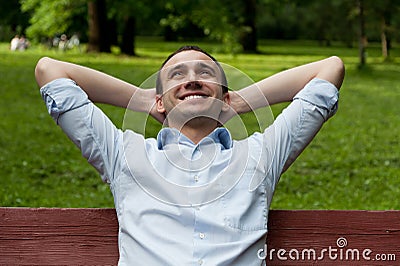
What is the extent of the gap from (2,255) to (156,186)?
672 mm

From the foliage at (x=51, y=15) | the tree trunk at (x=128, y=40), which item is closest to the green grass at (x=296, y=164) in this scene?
the foliage at (x=51, y=15)

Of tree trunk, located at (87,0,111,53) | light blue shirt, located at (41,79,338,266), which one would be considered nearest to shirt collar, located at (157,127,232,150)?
light blue shirt, located at (41,79,338,266)

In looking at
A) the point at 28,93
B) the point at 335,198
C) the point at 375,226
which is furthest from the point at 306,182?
the point at 28,93

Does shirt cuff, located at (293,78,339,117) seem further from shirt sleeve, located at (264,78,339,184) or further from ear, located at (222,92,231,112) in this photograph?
ear, located at (222,92,231,112)

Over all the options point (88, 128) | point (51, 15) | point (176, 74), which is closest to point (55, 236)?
point (88, 128)

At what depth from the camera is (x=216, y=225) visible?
107 inches

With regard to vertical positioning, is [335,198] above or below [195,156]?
below

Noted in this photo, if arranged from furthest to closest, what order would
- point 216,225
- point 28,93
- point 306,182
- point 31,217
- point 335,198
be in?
point 28,93 < point 306,182 < point 335,198 < point 31,217 < point 216,225

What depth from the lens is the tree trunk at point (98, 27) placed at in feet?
93.8

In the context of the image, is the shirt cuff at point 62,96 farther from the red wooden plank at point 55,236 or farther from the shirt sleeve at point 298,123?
the shirt sleeve at point 298,123

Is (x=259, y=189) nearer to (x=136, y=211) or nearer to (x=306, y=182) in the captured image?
(x=136, y=211)

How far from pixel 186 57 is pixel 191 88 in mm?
155

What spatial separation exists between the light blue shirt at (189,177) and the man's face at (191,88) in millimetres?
76

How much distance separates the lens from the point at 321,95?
118 inches
